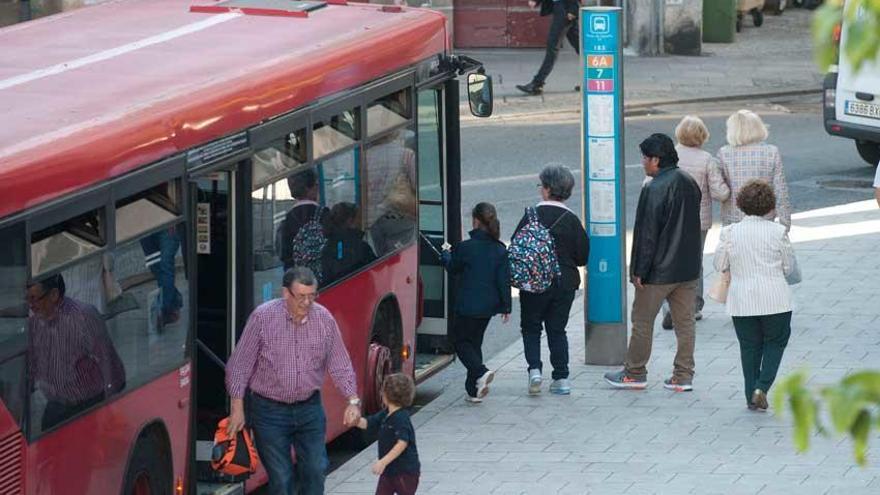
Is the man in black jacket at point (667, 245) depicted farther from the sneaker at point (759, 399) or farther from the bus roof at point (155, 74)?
the bus roof at point (155, 74)

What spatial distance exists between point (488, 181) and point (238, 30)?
29.9 feet

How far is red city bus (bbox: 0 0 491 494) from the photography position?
7.01 metres

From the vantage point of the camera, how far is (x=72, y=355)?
7207 mm

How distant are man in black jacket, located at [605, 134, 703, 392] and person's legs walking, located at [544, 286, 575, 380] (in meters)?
0.47

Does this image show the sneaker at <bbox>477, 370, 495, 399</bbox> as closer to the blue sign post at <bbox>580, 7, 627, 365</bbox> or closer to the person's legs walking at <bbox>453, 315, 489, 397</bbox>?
the person's legs walking at <bbox>453, 315, 489, 397</bbox>

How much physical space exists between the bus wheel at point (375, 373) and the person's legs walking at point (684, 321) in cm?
205

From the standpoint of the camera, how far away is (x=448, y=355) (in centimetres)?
1224

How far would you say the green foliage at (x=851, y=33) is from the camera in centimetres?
341

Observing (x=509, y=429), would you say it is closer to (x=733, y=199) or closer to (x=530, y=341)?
(x=530, y=341)

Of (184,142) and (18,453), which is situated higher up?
(184,142)

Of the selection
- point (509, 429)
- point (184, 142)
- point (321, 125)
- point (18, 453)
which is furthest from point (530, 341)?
point (18, 453)

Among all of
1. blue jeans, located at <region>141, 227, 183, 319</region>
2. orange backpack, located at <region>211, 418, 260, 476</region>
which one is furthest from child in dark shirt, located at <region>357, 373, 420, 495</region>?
blue jeans, located at <region>141, 227, 183, 319</region>

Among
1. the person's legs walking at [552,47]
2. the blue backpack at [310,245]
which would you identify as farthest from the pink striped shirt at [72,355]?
the person's legs walking at [552,47]

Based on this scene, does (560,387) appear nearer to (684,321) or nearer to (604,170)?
(684,321)
